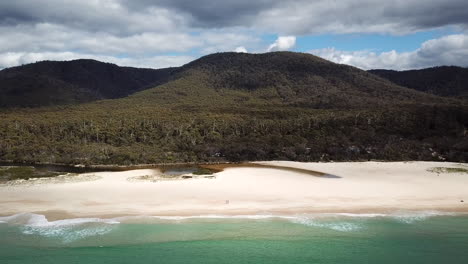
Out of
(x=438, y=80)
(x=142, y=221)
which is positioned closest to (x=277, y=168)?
(x=142, y=221)

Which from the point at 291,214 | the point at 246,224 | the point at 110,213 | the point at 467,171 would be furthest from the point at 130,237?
the point at 467,171

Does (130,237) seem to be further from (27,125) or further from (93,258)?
(27,125)

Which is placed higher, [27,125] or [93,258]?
[27,125]

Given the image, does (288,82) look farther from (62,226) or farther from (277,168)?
(62,226)

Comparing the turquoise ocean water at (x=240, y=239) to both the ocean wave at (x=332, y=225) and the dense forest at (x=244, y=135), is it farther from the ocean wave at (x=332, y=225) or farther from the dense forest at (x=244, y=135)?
the dense forest at (x=244, y=135)

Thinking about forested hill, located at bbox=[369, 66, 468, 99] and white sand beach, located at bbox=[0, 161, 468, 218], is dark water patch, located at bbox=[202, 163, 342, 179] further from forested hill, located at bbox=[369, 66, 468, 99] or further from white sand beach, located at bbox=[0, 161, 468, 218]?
forested hill, located at bbox=[369, 66, 468, 99]

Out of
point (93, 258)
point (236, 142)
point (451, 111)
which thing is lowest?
point (93, 258)
